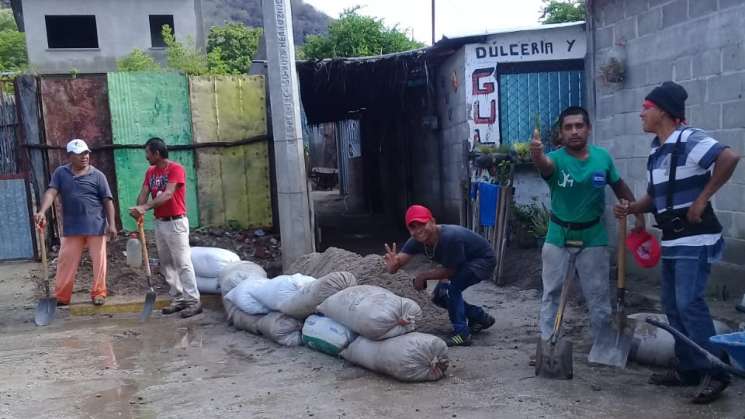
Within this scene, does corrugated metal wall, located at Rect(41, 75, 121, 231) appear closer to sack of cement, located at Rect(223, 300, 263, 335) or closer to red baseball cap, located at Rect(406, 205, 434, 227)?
sack of cement, located at Rect(223, 300, 263, 335)

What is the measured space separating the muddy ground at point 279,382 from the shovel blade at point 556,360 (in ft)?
0.20

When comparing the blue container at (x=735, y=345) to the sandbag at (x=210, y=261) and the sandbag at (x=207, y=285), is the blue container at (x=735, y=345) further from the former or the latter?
the sandbag at (x=207, y=285)

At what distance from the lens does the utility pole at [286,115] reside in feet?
25.8

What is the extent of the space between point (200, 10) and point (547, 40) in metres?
24.6

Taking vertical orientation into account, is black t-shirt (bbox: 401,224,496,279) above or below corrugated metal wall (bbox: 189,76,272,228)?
below

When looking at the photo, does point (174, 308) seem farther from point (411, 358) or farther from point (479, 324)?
point (411, 358)

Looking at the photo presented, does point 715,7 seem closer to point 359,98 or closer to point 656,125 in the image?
point 656,125

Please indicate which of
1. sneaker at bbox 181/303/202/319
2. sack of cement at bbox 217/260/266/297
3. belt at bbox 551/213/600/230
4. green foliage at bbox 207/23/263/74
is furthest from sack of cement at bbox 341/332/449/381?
green foliage at bbox 207/23/263/74

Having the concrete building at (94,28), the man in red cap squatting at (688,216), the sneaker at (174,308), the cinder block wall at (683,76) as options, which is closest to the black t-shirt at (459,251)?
the man in red cap squatting at (688,216)

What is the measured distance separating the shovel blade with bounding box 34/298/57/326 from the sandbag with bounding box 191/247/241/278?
56.7 inches

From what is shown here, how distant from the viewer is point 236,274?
263 inches

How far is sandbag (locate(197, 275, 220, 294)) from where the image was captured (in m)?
7.41

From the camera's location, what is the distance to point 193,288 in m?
6.84

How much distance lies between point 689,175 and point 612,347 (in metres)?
1.27
